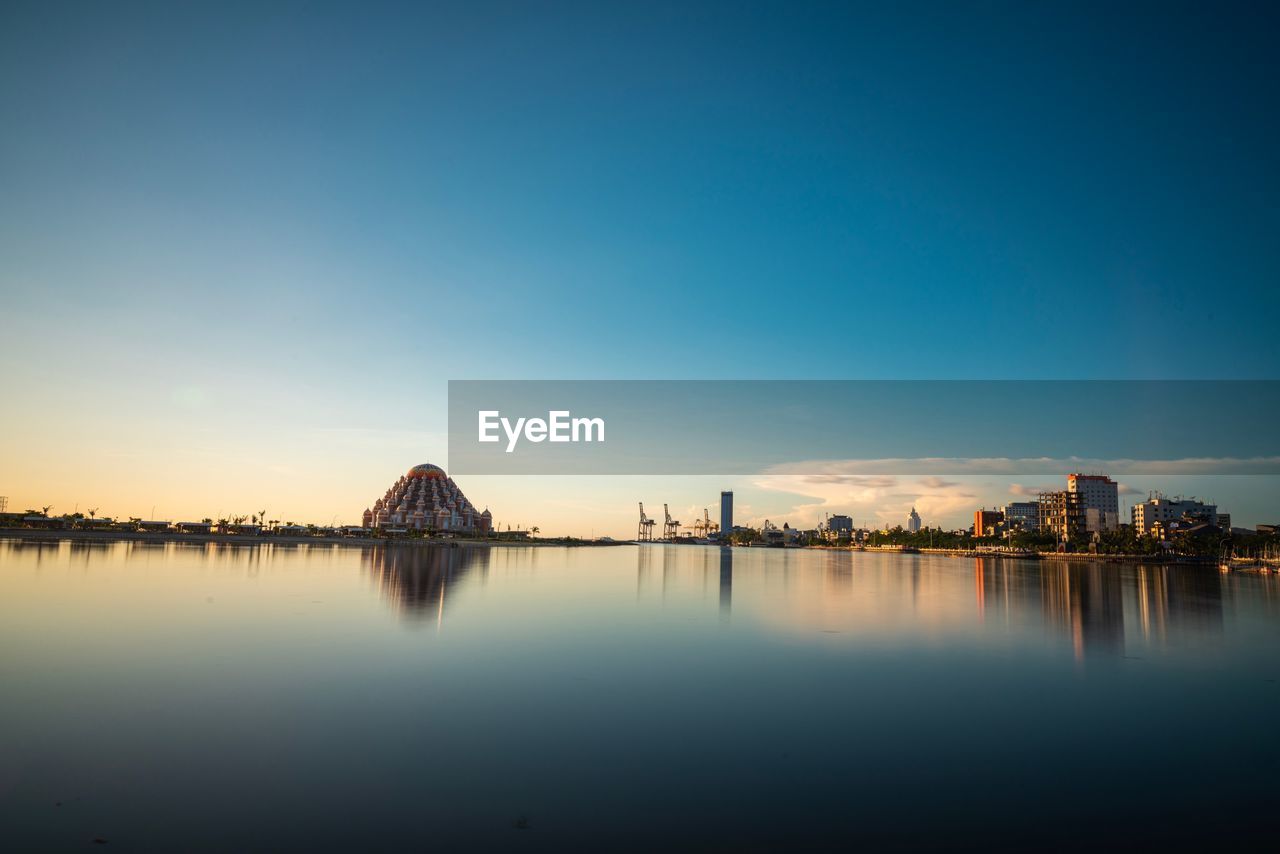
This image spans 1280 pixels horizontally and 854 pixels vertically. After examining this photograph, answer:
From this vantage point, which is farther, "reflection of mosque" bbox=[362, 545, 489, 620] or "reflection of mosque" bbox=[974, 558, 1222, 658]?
"reflection of mosque" bbox=[362, 545, 489, 620]

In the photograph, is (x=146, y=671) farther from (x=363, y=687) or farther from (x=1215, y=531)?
(x=1215, y=531)

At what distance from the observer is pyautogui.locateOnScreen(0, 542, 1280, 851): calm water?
8602 mm

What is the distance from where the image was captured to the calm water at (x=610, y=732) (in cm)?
860

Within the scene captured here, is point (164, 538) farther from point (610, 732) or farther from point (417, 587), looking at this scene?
point (610, 732)

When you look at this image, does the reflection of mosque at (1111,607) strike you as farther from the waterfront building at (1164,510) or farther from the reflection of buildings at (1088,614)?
the waterfront building at (1164,510)

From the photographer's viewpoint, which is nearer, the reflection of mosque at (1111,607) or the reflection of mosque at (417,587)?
the reflection of mosque at (1111,607)

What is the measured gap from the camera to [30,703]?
13469 millimetres

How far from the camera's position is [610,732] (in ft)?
41.7

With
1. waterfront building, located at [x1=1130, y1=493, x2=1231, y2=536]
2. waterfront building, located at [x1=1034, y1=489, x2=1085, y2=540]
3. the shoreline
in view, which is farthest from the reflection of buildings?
waterfront building, located at [x1=1130, y1=493, x2=1231, y2=536]

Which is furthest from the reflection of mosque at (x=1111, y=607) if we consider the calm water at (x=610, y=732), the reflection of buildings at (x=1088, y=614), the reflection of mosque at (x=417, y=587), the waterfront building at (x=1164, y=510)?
the waterfront building at (x=1164, y=510)

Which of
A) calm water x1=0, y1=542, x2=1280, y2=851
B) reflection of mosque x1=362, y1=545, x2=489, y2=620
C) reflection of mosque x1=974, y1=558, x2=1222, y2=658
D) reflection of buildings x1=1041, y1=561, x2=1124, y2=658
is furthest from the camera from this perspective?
reflection of mosque x1=362, y1=545, x2=489, y2=620

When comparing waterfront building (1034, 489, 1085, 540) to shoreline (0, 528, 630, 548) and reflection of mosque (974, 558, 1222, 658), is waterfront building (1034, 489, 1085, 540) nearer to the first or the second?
reflection of mosque (974, 558, 1222, 658)

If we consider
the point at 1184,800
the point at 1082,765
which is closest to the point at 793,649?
the point at 1082,765

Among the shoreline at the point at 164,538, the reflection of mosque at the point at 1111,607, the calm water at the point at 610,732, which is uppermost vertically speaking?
the calm water at the point at 610,732
